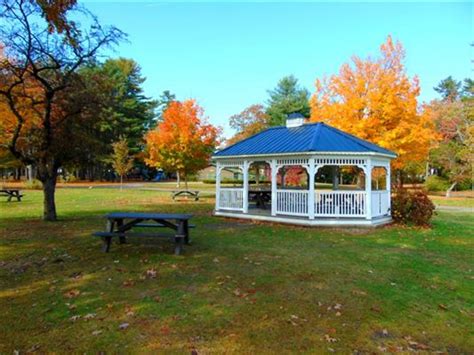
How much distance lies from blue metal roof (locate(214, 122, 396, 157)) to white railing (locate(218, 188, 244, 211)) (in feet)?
4.89

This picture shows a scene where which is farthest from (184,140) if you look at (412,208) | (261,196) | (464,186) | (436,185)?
(464,186)

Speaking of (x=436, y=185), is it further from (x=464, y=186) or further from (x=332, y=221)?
(x=332, y=221)

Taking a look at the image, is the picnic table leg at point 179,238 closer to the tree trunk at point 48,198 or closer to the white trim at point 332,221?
the white trim at point 332,221

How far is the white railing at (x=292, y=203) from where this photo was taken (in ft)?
40.7

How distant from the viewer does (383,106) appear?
18.5 meters

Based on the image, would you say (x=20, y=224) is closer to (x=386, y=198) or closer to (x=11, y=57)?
(x=11, y=57)

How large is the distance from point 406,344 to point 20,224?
37.5ft

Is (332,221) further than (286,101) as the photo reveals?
No

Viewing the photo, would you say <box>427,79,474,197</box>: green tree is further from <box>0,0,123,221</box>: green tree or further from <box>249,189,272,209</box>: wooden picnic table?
<box>0,0,123,221</box>: green tree

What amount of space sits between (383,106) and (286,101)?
79.9ft

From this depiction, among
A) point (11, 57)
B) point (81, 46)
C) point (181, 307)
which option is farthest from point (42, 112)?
point (181, 307)

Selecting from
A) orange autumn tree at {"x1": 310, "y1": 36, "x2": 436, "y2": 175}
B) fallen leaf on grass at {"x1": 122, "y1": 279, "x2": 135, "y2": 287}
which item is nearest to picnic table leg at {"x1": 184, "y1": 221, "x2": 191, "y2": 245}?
fallen leaf on grass at {"x1": 122, "y1": 279, "x2": 135, "y2": 287}


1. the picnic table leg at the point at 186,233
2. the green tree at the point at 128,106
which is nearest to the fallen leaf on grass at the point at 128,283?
the picnic table leg at the point at 186,233

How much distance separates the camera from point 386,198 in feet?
43.4
